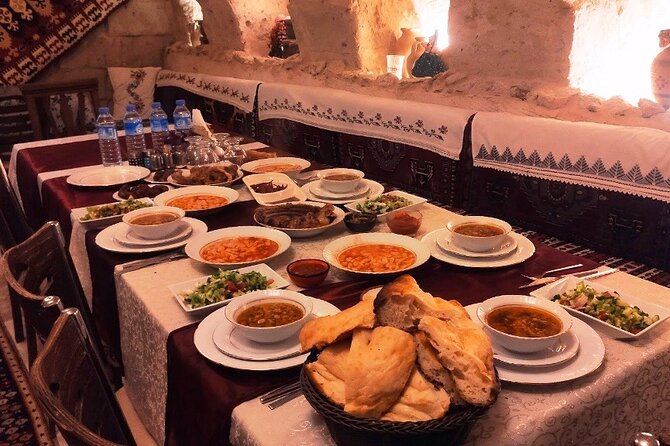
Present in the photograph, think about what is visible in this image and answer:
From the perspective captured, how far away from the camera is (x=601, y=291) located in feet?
4.53

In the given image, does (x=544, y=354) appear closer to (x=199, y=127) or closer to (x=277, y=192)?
(x=277, y=192)

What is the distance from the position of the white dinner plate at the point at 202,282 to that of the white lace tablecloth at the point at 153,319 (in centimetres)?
3

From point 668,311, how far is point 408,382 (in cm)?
71

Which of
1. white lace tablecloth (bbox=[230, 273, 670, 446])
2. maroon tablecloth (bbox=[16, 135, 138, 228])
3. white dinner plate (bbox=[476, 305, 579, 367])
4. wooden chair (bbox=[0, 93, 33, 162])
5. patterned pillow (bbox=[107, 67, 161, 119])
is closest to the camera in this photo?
white lace tablecloth (bbox=[230, 273, 670, 446])

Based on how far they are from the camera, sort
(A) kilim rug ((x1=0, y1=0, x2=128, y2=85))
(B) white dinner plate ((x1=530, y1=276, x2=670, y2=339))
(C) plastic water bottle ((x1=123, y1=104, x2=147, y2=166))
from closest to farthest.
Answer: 1. (B) white dinner plate ((x1=530, y1=276, x2=670, y2=339))
2. (C) plastic water bottle ((x1=123, y1=104, x2=147, y2=166))
3. (A) kilim rug ((x1=0, y1=0, x2=128, y2=85))

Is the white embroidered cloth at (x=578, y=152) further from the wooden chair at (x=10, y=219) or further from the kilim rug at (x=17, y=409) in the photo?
the kilim rug at (x=17, y=409)

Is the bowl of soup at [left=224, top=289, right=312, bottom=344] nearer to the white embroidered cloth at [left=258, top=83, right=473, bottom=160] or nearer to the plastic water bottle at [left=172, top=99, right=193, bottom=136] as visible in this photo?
the white embroidered cloth at [left=258, top=83, right=473, bottom=160]

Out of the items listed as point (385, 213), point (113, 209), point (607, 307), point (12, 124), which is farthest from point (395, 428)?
point (12, 124)

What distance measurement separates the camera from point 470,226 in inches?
69.2

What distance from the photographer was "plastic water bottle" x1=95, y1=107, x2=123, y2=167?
114 inches

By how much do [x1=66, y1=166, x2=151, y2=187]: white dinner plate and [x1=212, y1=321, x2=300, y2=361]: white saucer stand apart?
1495 mm

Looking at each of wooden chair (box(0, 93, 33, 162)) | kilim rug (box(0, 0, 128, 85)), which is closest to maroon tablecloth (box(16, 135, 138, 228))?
wooden chair (box(0, 93, 33, 162))

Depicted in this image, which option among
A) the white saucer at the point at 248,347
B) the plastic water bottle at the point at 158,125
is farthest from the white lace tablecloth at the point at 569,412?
the plastic water bottle at the point at 158,125

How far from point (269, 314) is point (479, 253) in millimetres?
690
